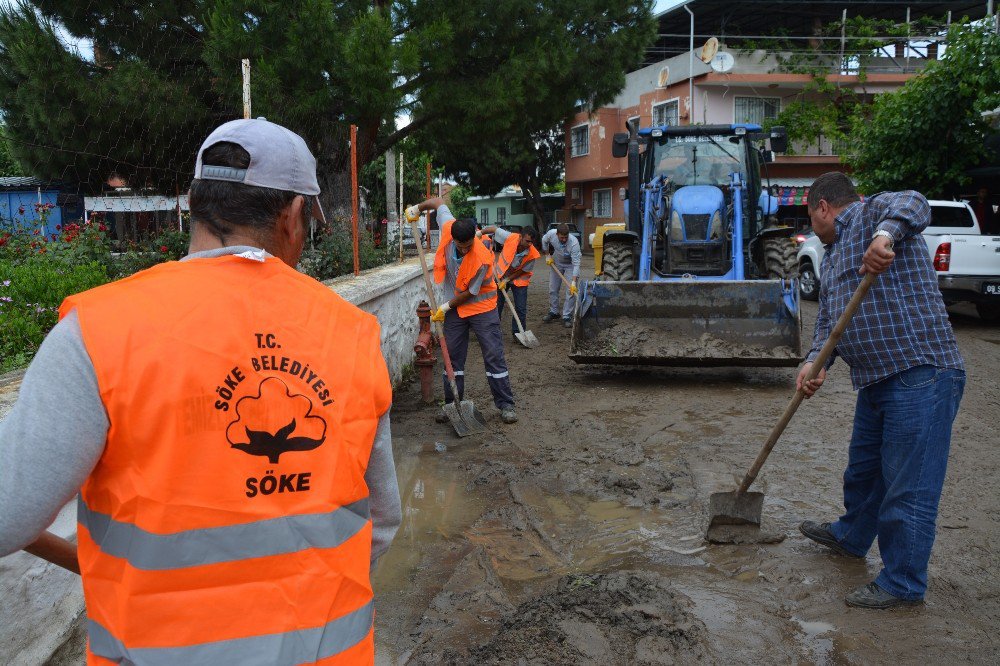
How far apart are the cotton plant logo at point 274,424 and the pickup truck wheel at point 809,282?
1406 cm

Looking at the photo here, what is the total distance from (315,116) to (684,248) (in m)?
4.70

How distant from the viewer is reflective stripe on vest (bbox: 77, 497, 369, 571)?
1.21 m

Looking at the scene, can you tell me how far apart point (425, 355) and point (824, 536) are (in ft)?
13.3

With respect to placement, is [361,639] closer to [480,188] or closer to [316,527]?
[316,527]

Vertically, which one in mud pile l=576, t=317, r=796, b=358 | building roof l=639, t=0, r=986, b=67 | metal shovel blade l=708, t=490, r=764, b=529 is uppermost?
building roof l=639, t=0, r=986, b=67

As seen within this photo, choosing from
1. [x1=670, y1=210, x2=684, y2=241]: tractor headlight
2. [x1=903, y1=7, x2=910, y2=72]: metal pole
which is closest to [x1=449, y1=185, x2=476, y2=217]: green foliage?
[x1=903, y1=7, x2=910, y2=72]: metal pole

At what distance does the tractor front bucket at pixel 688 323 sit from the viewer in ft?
25.4

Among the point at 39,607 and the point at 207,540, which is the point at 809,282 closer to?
the point at 39,607

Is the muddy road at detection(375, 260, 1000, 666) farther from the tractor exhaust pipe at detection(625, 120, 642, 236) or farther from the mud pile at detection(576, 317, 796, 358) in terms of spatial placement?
the tractor exhaust pipe at detection(625, 120, 642, 236)

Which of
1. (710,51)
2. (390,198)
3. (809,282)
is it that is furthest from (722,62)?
(390,198)

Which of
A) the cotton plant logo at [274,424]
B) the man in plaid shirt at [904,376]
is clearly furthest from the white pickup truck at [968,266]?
the cotton plant logo at [274,424]

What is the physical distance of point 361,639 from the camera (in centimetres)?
140

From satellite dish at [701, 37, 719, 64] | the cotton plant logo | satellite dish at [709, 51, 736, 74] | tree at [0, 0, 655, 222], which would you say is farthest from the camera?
satellite dish at [709, 51, 736, 74]

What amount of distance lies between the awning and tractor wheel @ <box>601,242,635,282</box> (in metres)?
6.18
